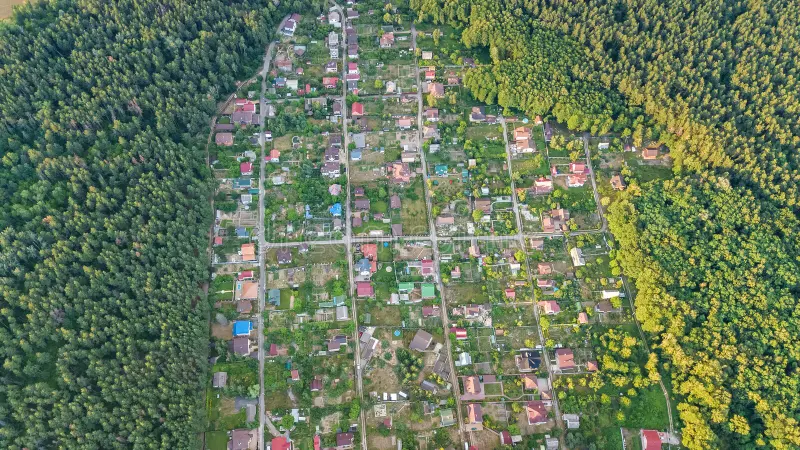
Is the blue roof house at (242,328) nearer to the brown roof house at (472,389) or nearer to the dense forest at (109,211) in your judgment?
the dense forest at (109,211)

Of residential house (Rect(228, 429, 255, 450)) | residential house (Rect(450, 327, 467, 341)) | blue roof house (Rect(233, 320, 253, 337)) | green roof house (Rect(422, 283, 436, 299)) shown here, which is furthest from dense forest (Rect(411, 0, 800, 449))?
residential house (Rect(228, 429, 255, 450))

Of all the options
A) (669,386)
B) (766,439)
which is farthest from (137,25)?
(766,439)

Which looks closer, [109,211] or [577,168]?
[109,211]

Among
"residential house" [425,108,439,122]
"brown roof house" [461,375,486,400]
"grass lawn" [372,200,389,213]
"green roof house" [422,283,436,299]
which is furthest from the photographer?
"residential house" [425,108,439,122]

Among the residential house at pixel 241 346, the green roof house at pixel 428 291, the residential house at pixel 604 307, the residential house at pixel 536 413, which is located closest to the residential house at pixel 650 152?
the residential house at pixel 604 307

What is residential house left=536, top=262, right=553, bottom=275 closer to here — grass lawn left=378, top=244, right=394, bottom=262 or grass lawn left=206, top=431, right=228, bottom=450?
grass lawn left=378, top=244, right=394, bottom=262

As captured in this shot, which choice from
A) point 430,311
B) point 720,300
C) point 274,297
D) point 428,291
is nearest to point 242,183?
point 274,297

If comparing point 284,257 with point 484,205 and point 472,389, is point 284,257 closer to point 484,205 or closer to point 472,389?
point 484,205
